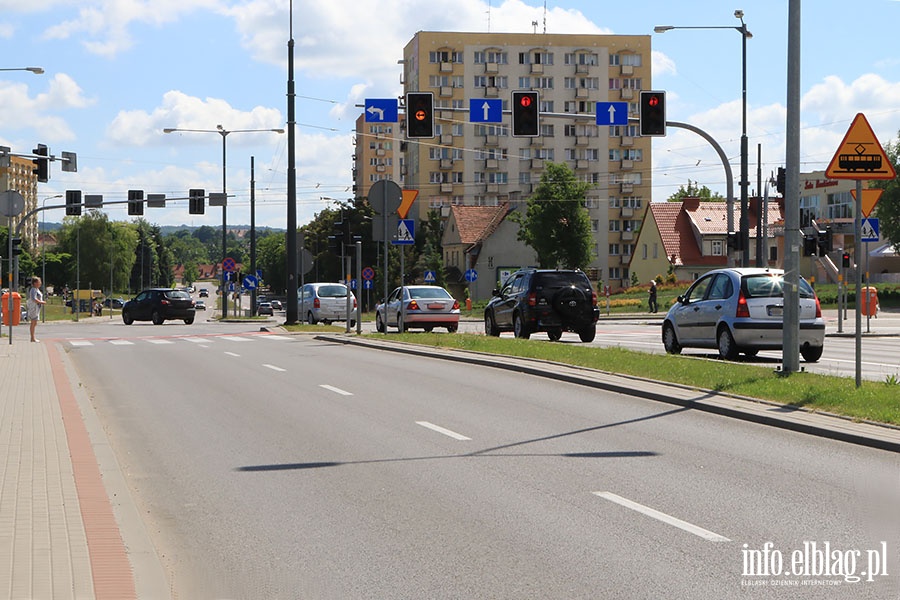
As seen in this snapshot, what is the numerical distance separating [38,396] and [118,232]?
14352cm

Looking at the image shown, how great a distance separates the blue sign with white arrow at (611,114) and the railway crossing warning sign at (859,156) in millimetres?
18332

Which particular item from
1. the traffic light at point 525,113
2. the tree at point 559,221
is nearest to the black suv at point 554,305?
the traffic light at point 525,113

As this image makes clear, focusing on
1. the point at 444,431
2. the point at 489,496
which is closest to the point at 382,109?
the point at 444,431

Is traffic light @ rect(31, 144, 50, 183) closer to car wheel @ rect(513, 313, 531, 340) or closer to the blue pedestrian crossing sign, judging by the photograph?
car wheel @ rect(513, 313, 531, 340)

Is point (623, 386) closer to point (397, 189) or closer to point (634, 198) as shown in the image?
point (397, 189)

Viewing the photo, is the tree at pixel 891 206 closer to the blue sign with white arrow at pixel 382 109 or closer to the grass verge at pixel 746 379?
the blue sign with white arrow at pixel 382 109

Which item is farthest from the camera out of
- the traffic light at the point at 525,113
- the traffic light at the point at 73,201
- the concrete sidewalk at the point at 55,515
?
the traffic light at the point at 73,201

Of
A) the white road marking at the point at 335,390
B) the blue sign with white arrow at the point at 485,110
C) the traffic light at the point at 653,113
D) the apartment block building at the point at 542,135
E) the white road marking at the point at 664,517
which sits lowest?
the white road marking at the point at 335,390

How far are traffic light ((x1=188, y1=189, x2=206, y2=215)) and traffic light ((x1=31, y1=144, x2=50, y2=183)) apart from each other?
1372cm

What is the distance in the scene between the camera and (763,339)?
69.8 feet

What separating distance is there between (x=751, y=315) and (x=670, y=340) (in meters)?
2.95

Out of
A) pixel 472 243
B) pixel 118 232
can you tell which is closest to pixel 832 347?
pixel 472 243

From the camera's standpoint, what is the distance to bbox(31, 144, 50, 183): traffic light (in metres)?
39.6

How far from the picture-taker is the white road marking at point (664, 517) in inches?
279
